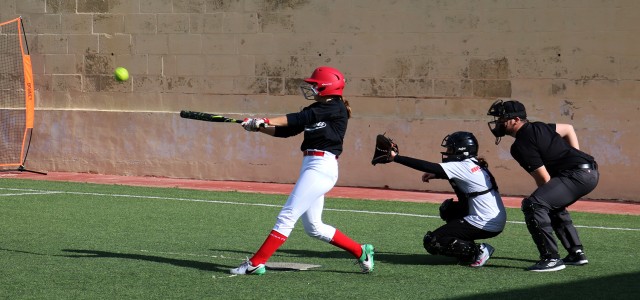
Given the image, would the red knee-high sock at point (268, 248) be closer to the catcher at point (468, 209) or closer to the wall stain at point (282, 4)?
the catcher at point (468, 209)

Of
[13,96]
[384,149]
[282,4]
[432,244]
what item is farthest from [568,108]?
[13,96]

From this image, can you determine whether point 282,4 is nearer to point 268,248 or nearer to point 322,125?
point 322,125

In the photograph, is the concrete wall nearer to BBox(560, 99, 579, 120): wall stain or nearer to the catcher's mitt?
BBox(560, 99, 579, 120): wall stain

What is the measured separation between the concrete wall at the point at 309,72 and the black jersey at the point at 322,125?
8.44m

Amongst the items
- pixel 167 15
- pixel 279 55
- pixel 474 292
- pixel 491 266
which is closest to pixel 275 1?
pixel 279 55

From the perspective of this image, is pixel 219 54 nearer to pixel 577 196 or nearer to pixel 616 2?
pixel 616 2

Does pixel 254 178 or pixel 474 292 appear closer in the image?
pixel 474 292

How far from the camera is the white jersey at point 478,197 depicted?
938cm

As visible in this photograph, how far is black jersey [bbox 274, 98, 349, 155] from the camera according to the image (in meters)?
8.64

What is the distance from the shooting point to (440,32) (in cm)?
1722

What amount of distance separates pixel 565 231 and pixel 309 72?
9.22 m

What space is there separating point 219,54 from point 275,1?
1414 millimetres

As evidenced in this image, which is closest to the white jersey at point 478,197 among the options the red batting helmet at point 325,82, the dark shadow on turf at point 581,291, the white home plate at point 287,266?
the dark shadow on turf at point 581,291

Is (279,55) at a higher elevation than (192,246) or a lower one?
higher
